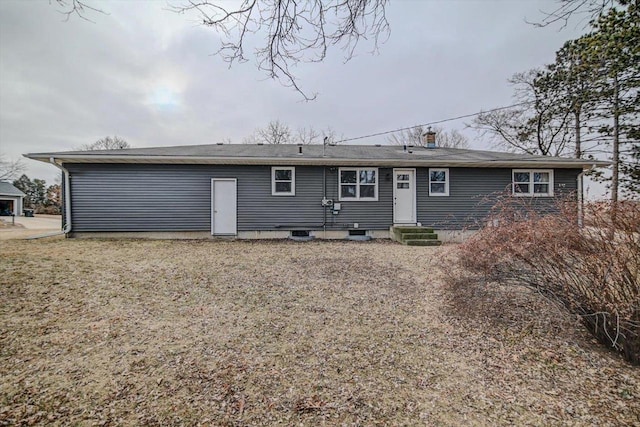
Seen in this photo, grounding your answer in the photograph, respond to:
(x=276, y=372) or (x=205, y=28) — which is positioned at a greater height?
(x=205, y=28)

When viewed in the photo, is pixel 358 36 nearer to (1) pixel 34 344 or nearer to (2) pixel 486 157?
(1) pixel 34 344

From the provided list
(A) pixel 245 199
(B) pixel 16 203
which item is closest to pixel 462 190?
(A) pixel 245 199

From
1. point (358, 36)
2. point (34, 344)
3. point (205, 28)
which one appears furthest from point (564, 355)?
point (34, 344)

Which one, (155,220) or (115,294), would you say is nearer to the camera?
(115,294)

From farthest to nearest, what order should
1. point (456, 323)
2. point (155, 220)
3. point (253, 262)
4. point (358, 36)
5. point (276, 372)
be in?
point (155, 220) → point (253, 262) → point (456, 323) → point (358, 36) → point (276, 372)

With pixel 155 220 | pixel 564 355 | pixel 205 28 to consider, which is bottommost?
pixel 564 355

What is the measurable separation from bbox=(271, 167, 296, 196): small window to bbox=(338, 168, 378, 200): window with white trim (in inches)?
65.1

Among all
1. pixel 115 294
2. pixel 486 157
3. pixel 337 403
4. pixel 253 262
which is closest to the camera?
pixel 337 403

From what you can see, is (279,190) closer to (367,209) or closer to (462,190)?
(367,209)

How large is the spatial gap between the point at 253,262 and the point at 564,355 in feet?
16.7

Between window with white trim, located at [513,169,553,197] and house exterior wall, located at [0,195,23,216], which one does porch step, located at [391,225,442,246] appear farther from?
house exterior wall, located at [0,195,23,216]

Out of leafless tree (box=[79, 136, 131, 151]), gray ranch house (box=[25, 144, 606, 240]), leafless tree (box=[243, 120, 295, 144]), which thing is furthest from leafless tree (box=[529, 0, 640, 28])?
leafless tree (box=[79, 136, 131, 151])

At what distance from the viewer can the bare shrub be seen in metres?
2.52

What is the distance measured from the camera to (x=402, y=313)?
143 inches
